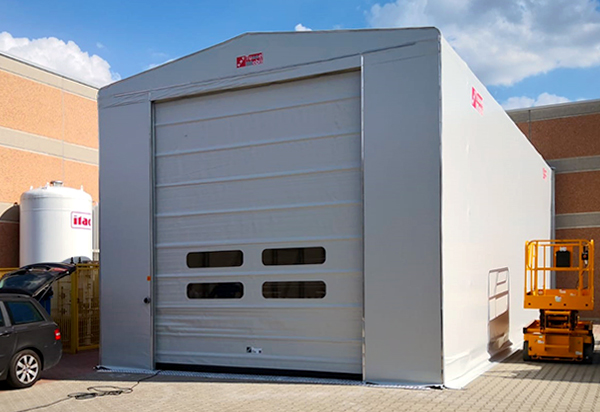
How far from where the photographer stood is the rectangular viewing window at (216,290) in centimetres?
1006

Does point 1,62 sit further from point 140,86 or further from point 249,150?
point 249,150

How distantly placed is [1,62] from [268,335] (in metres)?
12.1

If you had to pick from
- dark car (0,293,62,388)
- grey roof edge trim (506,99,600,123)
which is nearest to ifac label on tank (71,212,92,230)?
dark car (0,293,62,388)

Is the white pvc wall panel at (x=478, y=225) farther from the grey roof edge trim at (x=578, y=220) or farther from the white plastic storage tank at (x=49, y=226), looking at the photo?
the white plastic storage tank at (x=49, y=226)

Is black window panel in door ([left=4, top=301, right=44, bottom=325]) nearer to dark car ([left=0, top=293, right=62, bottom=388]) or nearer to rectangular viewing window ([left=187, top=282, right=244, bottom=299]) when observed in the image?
dark car ([left=0, top=293, right=62, bottom=388])

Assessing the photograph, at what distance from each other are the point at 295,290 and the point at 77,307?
18.9ft

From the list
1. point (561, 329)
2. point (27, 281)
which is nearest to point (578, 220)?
point (561, 329)

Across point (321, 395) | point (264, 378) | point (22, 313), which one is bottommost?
point (264, 378)

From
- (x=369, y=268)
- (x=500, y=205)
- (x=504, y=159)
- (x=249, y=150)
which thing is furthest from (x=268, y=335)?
(x=504, y=159)

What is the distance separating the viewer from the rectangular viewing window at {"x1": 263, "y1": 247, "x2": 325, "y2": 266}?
9414mm

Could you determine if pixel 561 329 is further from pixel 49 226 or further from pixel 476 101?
pixel 49 226

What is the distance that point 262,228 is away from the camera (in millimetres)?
9883

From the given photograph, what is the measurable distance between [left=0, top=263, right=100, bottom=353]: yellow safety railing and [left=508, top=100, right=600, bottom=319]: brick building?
14.0m

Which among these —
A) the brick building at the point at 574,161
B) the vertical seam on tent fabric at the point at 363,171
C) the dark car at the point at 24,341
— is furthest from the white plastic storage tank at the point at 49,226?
the brick building at the point at 574,161
